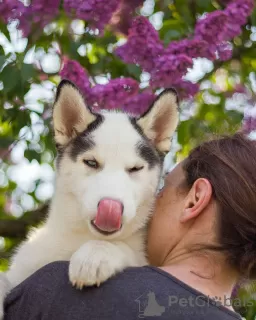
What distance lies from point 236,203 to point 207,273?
11.6 inches

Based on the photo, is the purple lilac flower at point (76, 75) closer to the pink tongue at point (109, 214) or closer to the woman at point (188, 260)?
the woman at point (188, 260)

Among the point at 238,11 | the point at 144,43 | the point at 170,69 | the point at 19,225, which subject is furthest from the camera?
the point at 19,225

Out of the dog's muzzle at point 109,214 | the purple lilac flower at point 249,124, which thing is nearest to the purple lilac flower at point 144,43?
the purple lilac flower at point 249,124

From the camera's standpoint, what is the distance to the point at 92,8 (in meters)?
4.17

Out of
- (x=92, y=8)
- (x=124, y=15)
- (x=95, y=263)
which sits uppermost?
(x=92, y=8)

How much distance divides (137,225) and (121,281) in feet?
2.17

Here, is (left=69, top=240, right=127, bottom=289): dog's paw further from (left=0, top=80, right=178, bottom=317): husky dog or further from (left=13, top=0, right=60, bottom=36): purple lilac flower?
(left=13, top=0, right=60, bottom=36): purple lilac flower

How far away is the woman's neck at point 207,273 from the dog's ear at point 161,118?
2.51 ft

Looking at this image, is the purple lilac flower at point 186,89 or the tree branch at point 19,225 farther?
the tree branch at point 19,225

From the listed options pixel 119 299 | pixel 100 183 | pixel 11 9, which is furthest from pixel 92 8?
pixel 119 299

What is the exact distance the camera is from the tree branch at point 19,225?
205 inches

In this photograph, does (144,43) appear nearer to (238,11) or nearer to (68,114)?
(238,11)

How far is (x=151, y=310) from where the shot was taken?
284 centimetres

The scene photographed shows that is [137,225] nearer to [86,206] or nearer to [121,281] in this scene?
[86,206]
